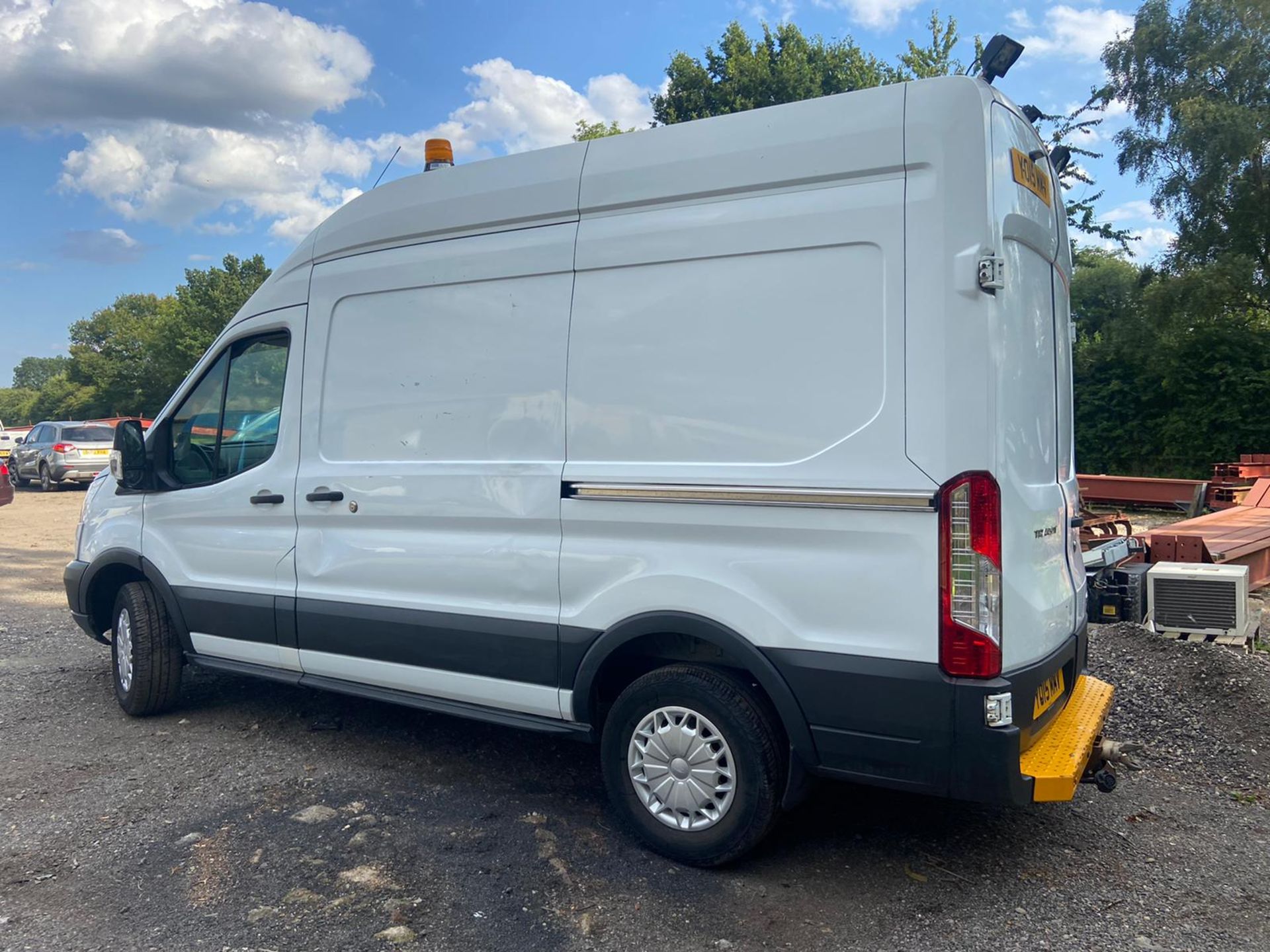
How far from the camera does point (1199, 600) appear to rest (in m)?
5.62

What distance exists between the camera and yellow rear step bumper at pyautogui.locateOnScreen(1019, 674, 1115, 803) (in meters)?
3.06

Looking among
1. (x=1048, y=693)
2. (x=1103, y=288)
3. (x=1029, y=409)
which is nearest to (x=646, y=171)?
(x=1029, y=409)

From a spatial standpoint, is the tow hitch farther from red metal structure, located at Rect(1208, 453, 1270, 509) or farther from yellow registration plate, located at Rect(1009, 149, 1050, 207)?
red metal structure, located at Rect(1208, 453, 1270, 509)

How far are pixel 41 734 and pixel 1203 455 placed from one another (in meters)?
21.5

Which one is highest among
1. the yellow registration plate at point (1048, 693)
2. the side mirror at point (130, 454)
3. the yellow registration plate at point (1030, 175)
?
the yellow registration plate at point (1030, 175)

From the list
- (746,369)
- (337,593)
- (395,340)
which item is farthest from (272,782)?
(746,369)

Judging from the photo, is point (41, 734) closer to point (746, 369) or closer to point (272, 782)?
point (272, 782)

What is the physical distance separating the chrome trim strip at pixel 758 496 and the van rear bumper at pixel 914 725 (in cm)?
50

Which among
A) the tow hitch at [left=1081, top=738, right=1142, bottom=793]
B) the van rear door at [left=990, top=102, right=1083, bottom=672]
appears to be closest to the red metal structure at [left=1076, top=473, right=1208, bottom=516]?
the tow hitch at [left=1081, top=738, right=1142, bottom=793]

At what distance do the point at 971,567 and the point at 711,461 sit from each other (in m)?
0.96

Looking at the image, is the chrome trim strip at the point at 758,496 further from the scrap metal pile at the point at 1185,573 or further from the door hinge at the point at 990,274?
the scrap metal pile at the point at 1185,573

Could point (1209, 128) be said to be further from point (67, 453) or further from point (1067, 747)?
point (67, 453)

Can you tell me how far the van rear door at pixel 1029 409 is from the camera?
119 inches

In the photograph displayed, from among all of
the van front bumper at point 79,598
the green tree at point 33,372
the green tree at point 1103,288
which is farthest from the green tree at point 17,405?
the van front bumper at point 79,598
